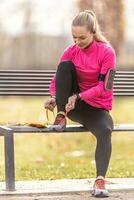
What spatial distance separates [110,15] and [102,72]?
338 inches

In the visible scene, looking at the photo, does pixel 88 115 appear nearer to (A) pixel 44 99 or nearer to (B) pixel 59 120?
(B) pixel 59 120

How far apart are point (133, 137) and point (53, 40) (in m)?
9.30

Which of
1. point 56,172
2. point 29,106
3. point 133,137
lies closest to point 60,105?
point 56,172

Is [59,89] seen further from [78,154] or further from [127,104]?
[127,104]

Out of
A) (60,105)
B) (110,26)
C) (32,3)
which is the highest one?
(32,3)

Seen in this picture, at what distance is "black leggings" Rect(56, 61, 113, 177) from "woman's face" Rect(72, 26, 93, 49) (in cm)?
15

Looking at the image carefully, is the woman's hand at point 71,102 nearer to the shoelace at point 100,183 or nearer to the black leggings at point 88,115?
the black leggings at point 88,115

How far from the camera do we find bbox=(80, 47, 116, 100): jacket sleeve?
4867mm

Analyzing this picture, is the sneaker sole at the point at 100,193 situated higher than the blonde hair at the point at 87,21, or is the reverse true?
the blonde hair at the point at 87,21

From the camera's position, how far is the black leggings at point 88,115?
4.83 meters

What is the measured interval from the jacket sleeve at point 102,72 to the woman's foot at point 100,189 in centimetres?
55

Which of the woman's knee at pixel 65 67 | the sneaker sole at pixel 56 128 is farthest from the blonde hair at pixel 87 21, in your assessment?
the sneaker sole at pixel 56 128

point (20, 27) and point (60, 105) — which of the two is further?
point (20, 27)

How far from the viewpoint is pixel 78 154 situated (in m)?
10.6
